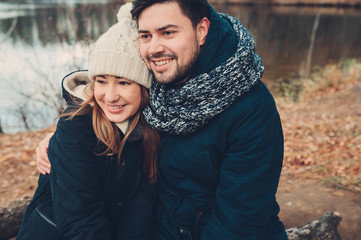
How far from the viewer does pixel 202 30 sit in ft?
6.23

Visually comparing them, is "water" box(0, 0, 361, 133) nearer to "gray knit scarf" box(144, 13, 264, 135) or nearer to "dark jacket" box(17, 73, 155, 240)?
"gray knit scarf" box(144, 13, 264, 135)

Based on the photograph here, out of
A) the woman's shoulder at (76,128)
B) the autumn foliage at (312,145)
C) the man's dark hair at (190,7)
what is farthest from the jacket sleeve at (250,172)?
the autumn foliage at (312,145)

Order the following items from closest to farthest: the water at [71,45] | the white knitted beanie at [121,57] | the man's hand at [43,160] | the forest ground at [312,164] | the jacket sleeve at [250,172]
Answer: the jacket sleeve at [250,172] < the white knitted beanie at [121,57] < the man's hand at [43,160] < the forest ground at [312,164] < the water at [71,45]

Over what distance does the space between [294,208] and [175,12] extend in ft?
9.36

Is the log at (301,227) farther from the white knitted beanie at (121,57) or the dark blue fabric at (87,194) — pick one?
the white knitted beanie at (121,57)

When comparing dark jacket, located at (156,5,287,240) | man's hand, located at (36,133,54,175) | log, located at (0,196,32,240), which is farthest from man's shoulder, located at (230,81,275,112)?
log, located at (0,196,32,240)

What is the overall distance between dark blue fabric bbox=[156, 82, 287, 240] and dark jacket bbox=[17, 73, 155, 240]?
0.66 feet

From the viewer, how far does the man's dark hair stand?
179 cm

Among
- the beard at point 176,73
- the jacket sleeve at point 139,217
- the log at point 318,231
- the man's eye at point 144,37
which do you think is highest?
the man's eye at point 144,37

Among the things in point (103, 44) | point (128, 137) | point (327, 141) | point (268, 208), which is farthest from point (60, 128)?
point (327, 141)

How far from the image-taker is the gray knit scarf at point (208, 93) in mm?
1707

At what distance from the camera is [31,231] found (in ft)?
6.43

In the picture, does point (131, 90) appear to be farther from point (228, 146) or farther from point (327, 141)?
point (327, 141)

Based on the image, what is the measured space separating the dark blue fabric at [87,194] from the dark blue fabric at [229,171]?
21 cm
